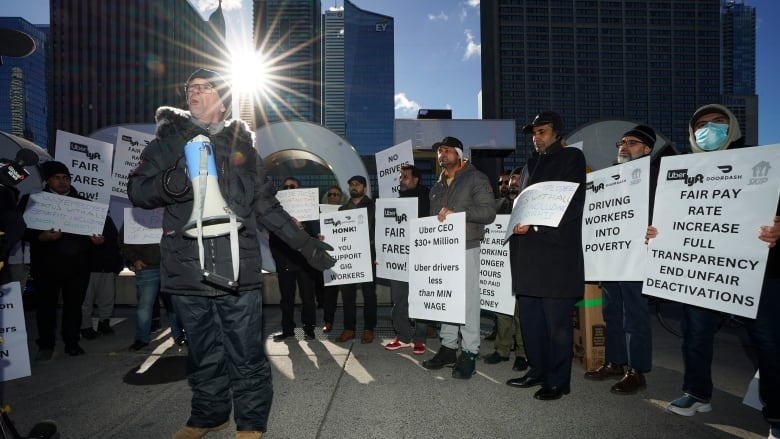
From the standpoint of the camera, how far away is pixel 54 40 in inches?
3755

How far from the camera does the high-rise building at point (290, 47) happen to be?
595ft

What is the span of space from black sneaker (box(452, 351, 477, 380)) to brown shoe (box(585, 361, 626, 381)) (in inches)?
38.9

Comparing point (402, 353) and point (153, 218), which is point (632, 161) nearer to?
point (402, 353)

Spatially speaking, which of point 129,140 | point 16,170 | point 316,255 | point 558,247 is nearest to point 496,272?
point 558,247

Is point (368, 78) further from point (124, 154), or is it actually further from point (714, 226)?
point (714, 226)

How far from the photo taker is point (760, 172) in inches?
107

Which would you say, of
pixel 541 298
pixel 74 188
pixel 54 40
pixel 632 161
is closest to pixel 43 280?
pixel 74 188

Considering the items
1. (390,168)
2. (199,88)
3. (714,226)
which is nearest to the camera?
(199,88)

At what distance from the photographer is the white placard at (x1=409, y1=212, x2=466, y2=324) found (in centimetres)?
404

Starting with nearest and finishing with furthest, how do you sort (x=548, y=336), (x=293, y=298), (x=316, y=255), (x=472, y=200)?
1. (x=316, y=255)
2. (x=548, y=336)
3. (x=472, y=200)
4. (x=293, y=298)

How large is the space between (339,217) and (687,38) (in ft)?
597

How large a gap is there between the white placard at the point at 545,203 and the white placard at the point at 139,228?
167 inches

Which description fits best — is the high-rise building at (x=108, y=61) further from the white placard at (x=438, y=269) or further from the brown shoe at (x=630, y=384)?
the brown shoe at (x=630, y=384)

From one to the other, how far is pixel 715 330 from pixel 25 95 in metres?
197
